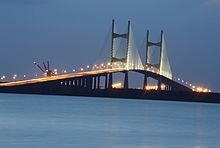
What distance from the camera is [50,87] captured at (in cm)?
5603

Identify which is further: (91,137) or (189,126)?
(189,126)

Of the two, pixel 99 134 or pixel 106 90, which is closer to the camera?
pixel 99 134

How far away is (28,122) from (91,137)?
561cm

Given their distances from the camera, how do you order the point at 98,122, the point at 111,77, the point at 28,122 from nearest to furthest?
the point at 28,122, the point at 98,122, the point at 111,77

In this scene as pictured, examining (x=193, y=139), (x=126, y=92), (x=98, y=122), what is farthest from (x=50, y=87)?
(x=193, y=139)

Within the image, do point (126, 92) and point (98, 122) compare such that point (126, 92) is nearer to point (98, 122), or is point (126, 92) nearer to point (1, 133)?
point (98, 122)

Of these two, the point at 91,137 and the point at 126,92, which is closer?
the point at 91,137

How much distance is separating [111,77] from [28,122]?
21.9 m

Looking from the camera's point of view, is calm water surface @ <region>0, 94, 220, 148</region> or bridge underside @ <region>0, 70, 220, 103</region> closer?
calm water surface @ <region>0, 94, 220, 148</region>

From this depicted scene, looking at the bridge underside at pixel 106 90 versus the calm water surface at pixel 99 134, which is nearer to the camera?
the calm water surface at pixel 99 134

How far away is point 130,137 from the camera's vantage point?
2519cm

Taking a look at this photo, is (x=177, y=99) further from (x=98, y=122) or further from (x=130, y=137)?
(x=130, y=137)

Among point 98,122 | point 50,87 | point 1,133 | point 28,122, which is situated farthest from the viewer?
point 50,87

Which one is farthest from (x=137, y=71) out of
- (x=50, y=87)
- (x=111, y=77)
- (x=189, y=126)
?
(x=189, y=126)
